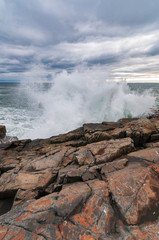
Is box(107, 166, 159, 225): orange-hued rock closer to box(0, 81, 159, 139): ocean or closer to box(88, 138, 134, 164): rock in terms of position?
box(88, 138, 134, 164): rock

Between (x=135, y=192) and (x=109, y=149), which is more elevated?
(x=135, y=192)

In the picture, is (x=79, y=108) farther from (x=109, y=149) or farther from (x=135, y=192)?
(x=135, y=192)

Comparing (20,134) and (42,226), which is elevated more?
(42,226)

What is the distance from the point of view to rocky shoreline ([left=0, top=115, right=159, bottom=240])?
7.64 feet

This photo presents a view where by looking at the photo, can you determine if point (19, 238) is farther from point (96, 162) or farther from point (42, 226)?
point (96, 162)

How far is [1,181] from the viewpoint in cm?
487

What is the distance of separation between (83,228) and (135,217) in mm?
1111

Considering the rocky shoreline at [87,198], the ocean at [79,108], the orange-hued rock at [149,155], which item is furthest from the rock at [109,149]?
the ocean at [79,108]

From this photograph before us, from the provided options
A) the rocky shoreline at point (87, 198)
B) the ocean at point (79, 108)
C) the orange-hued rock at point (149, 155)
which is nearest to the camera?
the rocky shoreline at point (87, 198)

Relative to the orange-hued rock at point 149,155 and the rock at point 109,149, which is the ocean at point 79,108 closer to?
the rock at point 109,149

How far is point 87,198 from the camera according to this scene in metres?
2.93

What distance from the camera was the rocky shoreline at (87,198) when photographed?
233 centimetres

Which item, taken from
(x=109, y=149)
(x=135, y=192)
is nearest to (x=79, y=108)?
(x=109, y=149)

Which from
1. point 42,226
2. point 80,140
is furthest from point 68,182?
point 80,140
